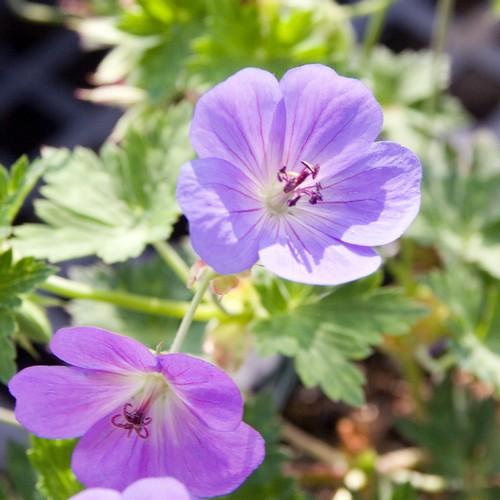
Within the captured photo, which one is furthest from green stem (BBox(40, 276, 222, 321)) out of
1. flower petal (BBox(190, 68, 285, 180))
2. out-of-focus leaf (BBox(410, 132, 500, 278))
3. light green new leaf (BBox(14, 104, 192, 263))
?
out-of-focus leaf (BBox(410, 132, 500, 278))

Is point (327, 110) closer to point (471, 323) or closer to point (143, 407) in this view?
point (143, 407)

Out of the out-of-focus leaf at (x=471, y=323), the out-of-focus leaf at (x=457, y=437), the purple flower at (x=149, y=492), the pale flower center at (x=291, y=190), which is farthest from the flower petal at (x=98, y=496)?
the out-of-focus leaf at (x=457, y=437)

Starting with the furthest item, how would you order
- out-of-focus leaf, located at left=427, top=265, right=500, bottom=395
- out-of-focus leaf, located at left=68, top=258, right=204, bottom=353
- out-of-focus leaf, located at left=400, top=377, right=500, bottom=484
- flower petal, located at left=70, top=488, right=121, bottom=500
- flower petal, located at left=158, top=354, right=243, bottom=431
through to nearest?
out-of-focus leaf, located at left=400, top=377, right=500, bottom=484
out-of-focus leaf, located at left=68, top=258, right=204, bottom=353
out-of-focus leaf, located at left=427, top=265, right=500, bottom=395
flower petal, located at left=158, top=354, right=243, bottom=431
flower petal, located at left=70, top=488, right=121, bottom=500

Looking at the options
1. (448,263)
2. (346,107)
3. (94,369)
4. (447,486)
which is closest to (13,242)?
(94,369)

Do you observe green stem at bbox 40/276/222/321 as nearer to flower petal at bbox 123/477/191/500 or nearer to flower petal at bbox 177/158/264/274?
flower petal at bbox 177/158/264/274

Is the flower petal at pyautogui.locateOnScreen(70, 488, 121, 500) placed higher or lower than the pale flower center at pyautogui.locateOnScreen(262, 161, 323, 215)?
lower

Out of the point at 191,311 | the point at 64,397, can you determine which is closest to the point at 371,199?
the point at 191,311
